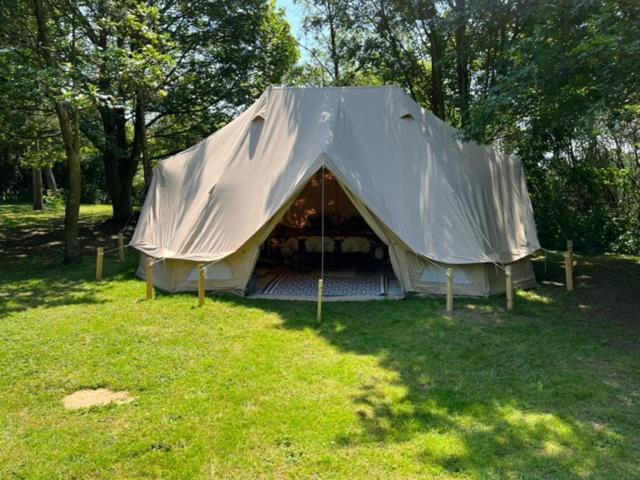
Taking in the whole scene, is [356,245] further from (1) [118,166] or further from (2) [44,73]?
(1) [118,166]

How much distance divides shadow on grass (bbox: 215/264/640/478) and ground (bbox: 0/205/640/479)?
2 cm

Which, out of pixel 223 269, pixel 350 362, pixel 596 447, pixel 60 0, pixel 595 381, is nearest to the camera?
pixel 596 447

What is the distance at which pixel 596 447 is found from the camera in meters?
3.05

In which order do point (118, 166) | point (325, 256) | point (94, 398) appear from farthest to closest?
point (118, 166) < point (325, 256) < point (94, 398)

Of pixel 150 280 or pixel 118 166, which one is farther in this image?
pixel 118 166

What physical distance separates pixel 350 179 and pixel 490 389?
3728 mm

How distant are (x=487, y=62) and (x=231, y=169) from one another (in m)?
7.20

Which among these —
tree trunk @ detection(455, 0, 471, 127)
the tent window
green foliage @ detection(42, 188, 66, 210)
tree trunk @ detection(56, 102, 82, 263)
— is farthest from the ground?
green foliage @ detection(42, 188, 66, 210)

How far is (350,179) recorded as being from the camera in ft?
22.5

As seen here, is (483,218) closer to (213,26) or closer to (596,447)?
(596,447)

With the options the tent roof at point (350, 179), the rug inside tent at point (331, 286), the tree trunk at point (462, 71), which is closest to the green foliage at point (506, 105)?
the tree trunk at point (462, 71)

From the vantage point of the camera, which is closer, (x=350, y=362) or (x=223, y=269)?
(x=350, y=362)

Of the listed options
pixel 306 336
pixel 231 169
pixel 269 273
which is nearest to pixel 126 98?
pixel 231 169

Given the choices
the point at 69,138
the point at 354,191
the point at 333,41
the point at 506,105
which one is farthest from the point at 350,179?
the point at 333,41
